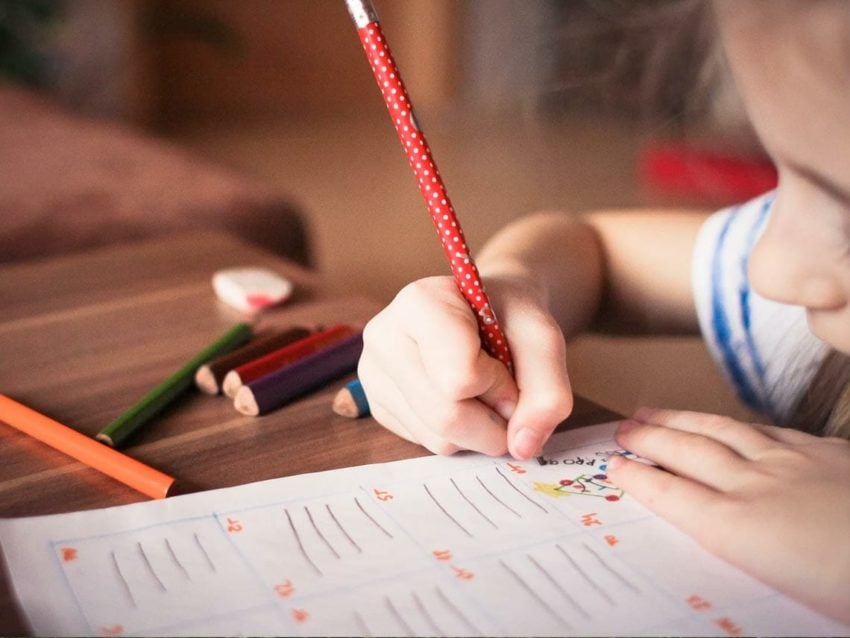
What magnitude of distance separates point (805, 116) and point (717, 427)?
167mm

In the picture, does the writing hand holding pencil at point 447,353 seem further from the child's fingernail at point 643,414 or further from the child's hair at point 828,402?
the child's hair at point 828,402

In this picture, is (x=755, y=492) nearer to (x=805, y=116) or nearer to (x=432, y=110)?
(x=805, y=116)

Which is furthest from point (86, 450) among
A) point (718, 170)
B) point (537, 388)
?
point (718, 170)

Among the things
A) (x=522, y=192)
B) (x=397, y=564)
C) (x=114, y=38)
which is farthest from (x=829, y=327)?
(x=114, y=38)

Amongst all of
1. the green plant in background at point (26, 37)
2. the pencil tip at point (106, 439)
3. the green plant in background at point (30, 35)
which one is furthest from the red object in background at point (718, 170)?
the green plant in background at point (26, 37)

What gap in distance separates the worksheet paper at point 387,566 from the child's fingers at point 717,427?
6cm

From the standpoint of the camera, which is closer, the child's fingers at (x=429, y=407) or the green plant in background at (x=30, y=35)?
the child's fingers at (x=429, y=407)

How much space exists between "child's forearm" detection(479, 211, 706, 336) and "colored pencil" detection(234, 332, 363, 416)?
0.51 feet

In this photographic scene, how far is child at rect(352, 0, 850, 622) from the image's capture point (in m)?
0.38

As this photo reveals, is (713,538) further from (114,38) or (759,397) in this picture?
(114,38)

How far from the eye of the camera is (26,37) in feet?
8.75

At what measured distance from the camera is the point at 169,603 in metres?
0.36

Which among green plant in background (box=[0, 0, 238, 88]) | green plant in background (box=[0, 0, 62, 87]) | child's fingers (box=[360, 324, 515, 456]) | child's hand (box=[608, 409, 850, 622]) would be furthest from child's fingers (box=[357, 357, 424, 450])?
green plant in background (box=[0, 0, 62, 87])

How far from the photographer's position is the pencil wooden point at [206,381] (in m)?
0.54
